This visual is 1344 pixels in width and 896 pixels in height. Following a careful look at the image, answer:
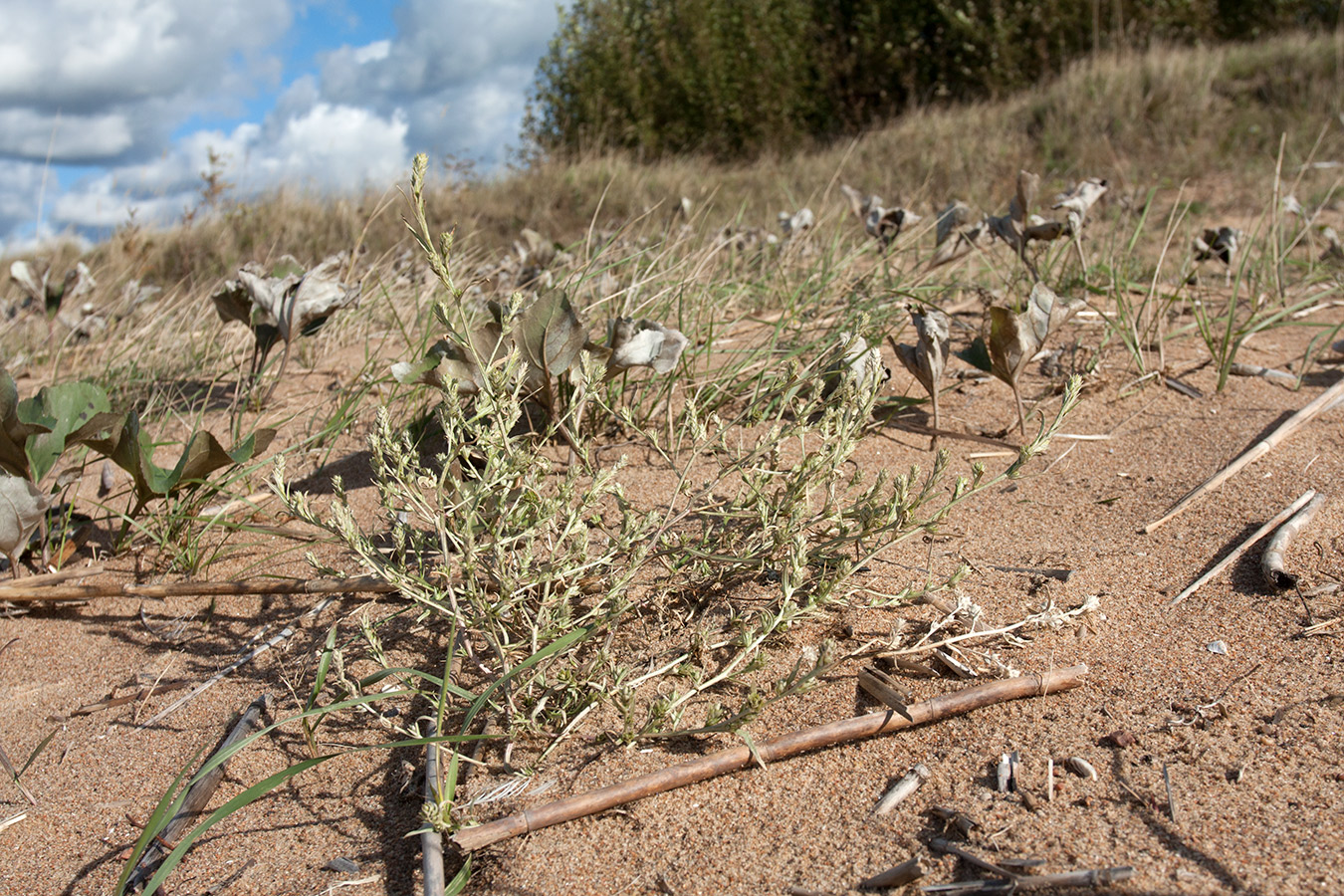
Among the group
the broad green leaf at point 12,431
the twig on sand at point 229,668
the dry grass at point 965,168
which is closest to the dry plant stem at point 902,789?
the twig on sand at point 229,668

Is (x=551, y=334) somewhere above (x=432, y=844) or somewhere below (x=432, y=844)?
above

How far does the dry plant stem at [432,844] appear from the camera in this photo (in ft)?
3.16

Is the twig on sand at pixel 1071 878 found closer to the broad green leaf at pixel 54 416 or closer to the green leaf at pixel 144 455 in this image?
the green leaf at pixel 144 455

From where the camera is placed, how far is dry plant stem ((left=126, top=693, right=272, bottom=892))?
109 cm

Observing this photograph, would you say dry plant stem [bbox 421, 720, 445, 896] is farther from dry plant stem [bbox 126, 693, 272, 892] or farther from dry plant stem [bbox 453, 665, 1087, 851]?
dry plant stem [bbox 126, 693, 272, 892]

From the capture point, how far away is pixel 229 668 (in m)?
1.46

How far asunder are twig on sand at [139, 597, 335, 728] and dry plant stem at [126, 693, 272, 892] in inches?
5.9

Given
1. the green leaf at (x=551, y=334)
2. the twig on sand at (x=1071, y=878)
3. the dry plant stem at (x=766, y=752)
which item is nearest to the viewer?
the twig on sand at (x=1071, y=878)

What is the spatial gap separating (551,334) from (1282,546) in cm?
124

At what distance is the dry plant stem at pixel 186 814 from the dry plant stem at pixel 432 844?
10.0 inches

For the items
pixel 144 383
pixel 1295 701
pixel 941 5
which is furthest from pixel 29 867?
pixel 941 5

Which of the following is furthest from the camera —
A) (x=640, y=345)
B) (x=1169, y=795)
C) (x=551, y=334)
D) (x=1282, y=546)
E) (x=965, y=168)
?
(x=965, y=168)

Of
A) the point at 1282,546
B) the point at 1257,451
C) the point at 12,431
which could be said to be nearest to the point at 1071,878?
the point at 1282,546

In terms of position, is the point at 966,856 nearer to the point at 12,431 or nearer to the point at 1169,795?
the point at 1169,795
